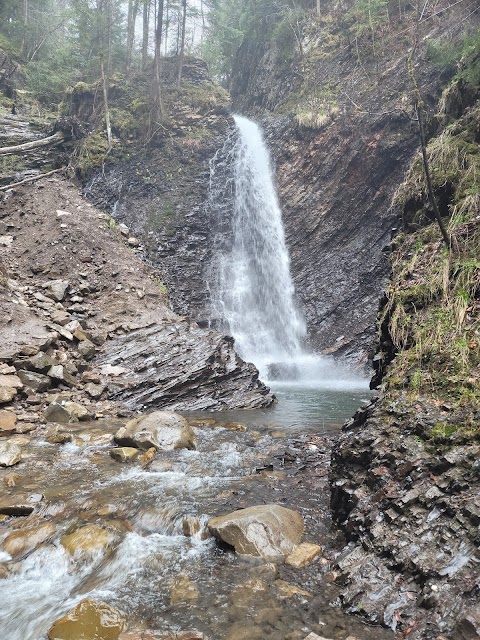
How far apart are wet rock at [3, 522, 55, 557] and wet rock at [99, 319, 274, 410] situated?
4.64 metres

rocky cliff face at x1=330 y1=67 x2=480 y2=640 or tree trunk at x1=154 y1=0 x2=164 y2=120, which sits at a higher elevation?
tree trunk at x1=154 y1=0 x2=164 y2=120

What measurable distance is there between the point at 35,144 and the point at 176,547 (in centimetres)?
1974

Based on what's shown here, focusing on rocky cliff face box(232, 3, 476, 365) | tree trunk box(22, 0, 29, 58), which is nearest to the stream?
rocky cliff face box(232, 3, 476, 365)

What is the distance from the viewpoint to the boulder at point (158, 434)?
19.6ft

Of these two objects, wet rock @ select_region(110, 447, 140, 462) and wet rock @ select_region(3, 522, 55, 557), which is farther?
wet rock @ select_region(110, 447, 140, 462)

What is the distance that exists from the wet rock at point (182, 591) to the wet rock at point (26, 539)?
1.35 m

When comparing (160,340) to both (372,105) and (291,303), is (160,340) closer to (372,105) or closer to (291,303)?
(291,303)

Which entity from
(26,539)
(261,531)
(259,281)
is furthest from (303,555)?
(259,281)

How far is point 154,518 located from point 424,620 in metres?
2.50

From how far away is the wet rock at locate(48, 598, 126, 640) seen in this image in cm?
255

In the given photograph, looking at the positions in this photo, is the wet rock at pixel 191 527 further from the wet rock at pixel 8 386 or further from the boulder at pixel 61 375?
the boulder at pixel 61 375

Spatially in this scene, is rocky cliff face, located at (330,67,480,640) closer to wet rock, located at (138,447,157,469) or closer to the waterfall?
wet rock, located at (138,447,157,469)

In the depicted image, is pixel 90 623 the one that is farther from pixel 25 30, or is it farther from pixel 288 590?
pixel 25 30

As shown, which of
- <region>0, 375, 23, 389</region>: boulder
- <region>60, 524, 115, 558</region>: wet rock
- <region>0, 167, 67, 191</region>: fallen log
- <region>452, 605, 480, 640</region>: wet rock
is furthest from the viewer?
<region>0, 167, 67, 191</region>: fallen log
